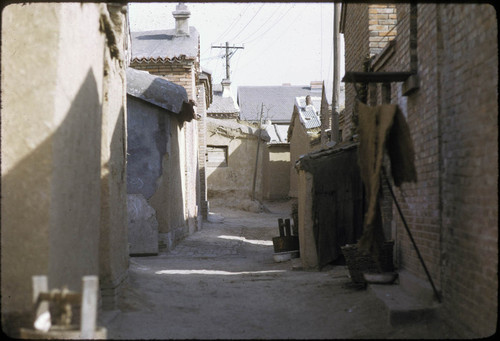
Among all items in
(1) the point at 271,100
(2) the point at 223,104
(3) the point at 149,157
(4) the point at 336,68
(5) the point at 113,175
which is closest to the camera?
(5) the point at 113,175

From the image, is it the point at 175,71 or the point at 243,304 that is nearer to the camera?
the point at 243,304

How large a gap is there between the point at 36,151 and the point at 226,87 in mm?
35163

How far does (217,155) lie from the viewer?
24.8 meters

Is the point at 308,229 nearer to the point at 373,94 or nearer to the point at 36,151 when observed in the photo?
the point at 373,94

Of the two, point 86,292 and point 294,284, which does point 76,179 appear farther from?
point 294,284

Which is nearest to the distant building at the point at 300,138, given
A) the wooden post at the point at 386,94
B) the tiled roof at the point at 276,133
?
the tiled roof at the point at 276,133

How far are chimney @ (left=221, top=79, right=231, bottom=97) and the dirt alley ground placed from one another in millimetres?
27959

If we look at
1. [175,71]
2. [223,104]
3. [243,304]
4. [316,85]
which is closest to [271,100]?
[316,85]

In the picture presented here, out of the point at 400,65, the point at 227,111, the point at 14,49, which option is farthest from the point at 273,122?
the point at 14,49

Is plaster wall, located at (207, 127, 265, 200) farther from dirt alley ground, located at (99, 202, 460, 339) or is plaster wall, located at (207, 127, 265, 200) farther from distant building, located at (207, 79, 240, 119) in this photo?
dirt alley ground, located at (99, 202, 460, 339)

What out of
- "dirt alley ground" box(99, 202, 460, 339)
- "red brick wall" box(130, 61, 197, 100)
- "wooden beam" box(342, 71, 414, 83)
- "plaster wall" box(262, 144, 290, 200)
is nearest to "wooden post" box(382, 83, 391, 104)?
"wooden beam" box(342, 71, 414, 83)

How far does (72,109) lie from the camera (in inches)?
160

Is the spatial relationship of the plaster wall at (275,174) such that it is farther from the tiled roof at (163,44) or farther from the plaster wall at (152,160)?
the plaster wall at (152,160)

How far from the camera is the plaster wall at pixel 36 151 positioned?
3439 mm
